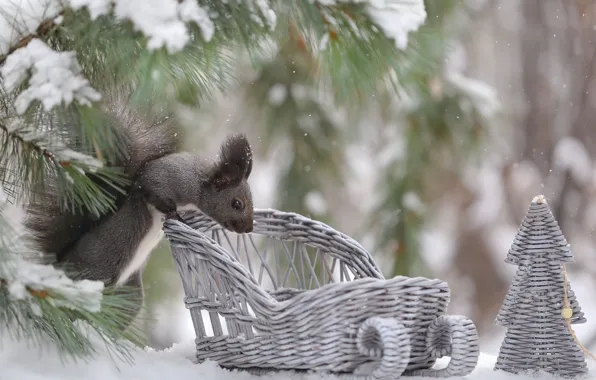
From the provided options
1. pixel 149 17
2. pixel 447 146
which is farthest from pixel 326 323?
pixel 447 146

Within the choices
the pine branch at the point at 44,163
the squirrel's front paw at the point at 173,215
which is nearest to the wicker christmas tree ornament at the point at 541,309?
the squirrel's front paw at the point at 173,215

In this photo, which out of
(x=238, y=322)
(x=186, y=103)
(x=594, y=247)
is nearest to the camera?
(x=238, y=322)

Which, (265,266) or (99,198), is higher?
(265,266)

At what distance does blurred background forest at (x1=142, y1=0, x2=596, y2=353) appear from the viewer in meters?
1.99

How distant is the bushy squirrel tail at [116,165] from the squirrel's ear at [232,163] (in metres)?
0.11

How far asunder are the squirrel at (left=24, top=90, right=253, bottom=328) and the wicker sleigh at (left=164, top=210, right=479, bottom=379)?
12cm

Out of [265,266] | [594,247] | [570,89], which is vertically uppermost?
[570,89]

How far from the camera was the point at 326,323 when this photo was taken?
3.77 ft

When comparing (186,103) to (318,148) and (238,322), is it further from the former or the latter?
(238,322)

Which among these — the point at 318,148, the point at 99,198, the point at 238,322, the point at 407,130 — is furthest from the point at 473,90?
the point at 99,198

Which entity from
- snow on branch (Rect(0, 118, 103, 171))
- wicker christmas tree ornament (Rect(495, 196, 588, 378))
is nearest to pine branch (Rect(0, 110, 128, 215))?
snow on branch (Rect(0, 118, 103, 171))

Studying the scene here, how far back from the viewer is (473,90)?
200 cm

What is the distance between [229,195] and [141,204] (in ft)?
0.52

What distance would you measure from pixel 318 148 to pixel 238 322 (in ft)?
3.02
